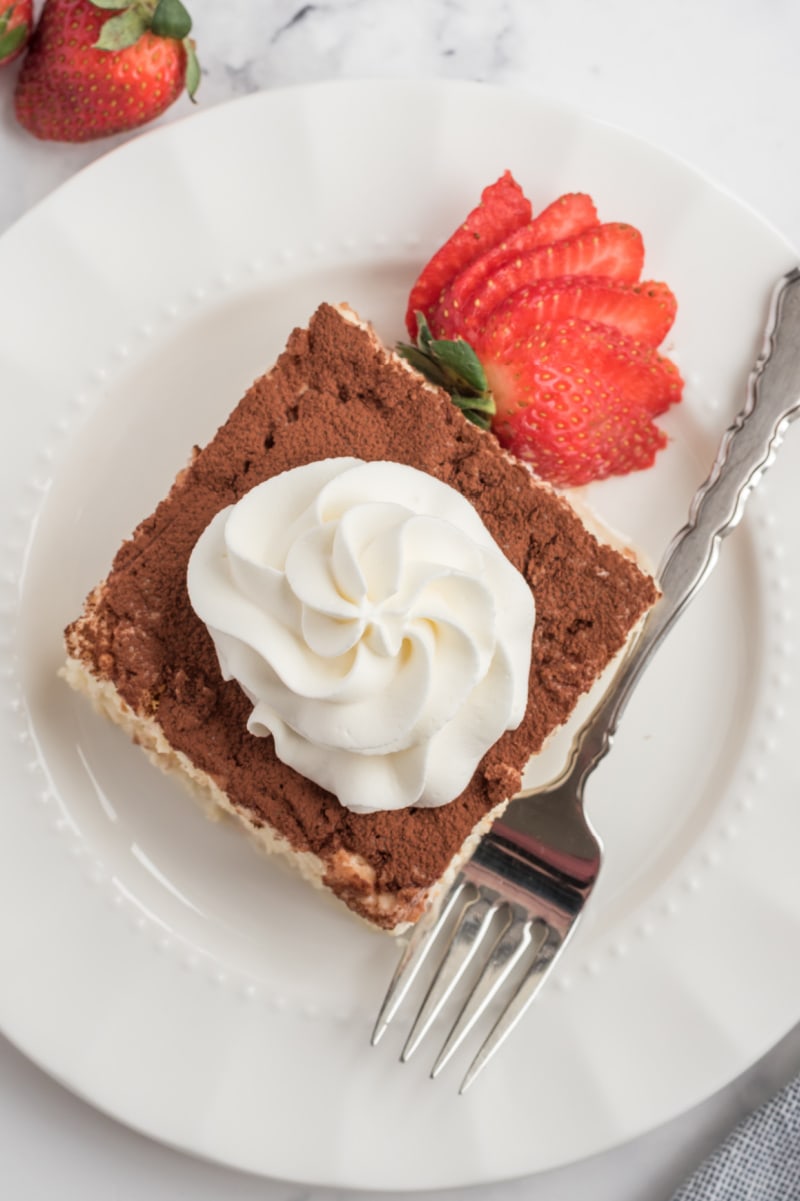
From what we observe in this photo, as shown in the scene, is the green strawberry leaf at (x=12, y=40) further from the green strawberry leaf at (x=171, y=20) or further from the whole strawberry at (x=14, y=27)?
the green strawberry leaf at (x=171, y=20)

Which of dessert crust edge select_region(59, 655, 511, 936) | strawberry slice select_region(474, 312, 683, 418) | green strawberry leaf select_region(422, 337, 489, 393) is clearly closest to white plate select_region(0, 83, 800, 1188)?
dessert crust edge select_region(59, 655, 511, 936)

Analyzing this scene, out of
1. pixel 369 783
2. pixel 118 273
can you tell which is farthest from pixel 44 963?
pixel 118 273

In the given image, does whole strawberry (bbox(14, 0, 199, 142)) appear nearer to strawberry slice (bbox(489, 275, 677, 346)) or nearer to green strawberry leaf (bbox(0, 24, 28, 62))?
green strawberry leaf (bbox(0, 24, 28, 62))

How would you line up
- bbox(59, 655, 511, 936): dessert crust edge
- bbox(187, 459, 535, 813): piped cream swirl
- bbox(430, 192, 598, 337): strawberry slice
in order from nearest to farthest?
bbox(187, 459, 535, 813): piped cream swirl, bbox(59, 655, 511, 936): dessert crust edge, bbox(430, 192, 598, 337): strawberry slice

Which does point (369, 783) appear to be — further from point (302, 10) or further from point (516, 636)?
point (302, 10)

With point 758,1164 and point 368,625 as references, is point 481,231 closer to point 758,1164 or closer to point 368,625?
point 368,625

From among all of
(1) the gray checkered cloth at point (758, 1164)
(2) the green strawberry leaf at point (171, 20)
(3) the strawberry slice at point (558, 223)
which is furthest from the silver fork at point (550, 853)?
(2) the green strawberry leaf at point (171, 20)

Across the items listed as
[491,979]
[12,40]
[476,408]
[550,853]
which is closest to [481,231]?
[476,408]
